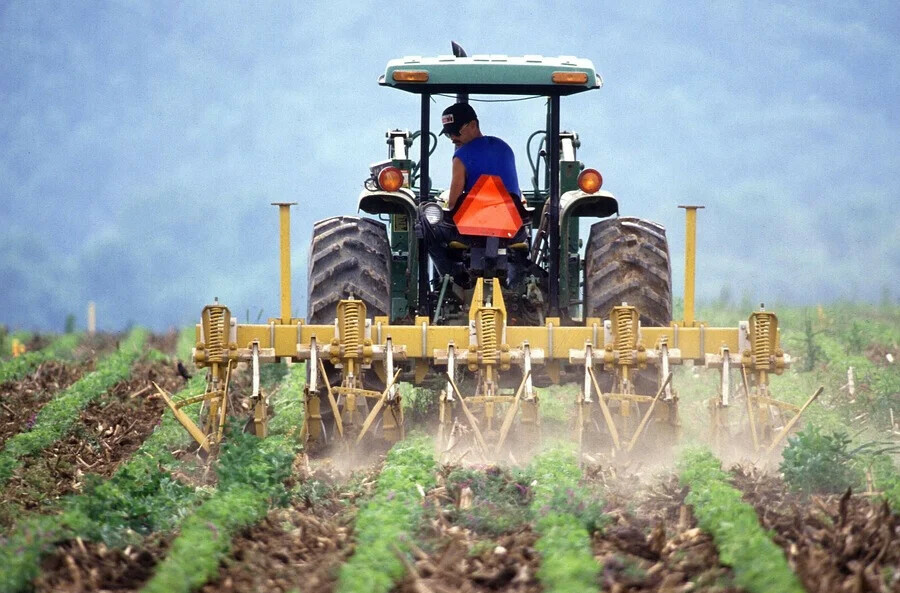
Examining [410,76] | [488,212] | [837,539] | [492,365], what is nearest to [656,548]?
[837,539]

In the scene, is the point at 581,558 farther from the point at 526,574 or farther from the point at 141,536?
the point at 141,536

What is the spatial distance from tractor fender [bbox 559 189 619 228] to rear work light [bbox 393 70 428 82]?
1.36m

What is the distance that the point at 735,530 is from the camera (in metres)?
6.58

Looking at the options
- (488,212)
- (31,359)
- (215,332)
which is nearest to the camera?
(215,332)

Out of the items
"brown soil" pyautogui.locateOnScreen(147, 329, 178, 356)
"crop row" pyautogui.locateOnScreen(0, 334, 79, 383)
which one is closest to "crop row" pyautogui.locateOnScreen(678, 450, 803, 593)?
"crop row" pyautogui.locateOnScreen(0, 334, 79, 383)

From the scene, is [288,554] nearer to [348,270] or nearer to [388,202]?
[348,270]

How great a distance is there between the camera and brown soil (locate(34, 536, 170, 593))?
Answer: 629 centimetres

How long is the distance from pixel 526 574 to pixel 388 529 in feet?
2.79

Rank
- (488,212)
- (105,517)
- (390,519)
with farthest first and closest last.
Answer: (488,212), (105,517), (390,519)

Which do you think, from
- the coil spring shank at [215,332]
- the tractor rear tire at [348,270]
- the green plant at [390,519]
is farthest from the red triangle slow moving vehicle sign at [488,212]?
the coil spring shank at [215,332]

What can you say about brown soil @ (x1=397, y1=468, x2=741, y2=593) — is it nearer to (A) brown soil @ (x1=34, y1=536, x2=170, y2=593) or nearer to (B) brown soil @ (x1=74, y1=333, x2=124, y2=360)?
(A) brown soil @ (x1=34, y1=536, x2=170, y2=593)

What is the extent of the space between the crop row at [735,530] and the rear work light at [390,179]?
2997 mm

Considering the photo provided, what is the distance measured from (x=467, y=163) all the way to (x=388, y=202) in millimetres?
638

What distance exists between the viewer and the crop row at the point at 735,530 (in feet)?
19.0
